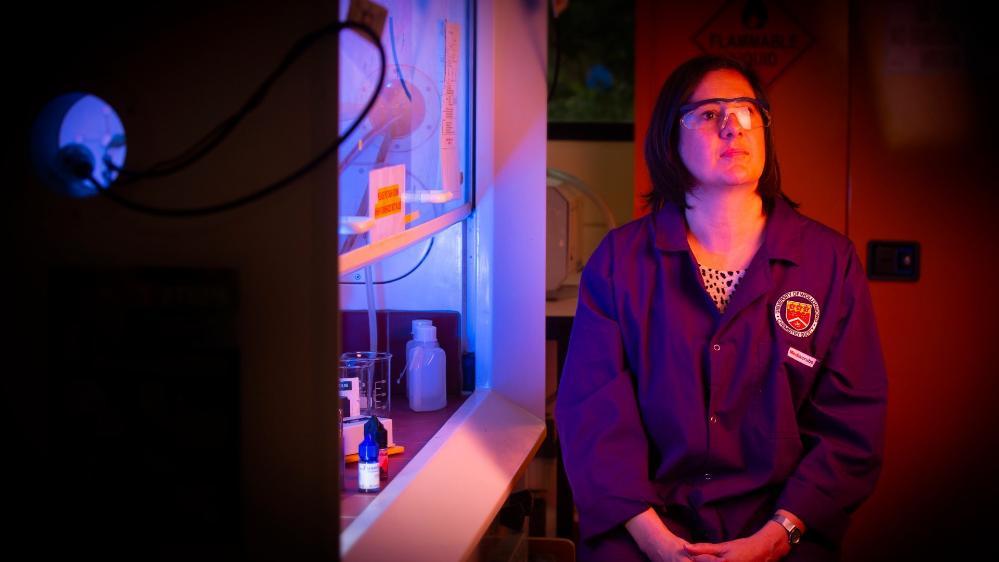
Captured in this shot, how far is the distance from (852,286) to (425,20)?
3.46 feet

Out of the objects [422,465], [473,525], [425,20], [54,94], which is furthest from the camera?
[425,20]

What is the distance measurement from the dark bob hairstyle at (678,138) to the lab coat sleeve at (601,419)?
0.65 ft

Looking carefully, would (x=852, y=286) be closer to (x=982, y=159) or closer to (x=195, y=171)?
(x=982, y=159)

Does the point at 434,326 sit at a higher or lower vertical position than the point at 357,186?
lower

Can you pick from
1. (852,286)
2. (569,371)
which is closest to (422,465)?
(569,371)

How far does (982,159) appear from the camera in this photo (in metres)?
2.89

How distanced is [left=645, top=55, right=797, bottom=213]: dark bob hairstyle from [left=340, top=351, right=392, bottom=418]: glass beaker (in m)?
0.72

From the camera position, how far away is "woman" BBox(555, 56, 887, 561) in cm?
203

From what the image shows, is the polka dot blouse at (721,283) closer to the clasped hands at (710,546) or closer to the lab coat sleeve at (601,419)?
the lab coat sleeve at (601,419)

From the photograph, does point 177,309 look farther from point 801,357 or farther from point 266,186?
point 801,357

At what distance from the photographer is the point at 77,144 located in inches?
37.9

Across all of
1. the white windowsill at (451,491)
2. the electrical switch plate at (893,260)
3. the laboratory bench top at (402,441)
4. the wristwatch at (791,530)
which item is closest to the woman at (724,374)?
the wristwatch at (791,530)

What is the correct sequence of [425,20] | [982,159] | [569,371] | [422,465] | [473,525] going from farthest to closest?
[982,159] → [569,371] → [425,20] → [422,465] → [473,525]

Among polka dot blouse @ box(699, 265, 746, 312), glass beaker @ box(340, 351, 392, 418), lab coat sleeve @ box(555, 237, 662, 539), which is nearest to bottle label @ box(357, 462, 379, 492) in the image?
glass beaker @ box(340, 351, 392, 418)
